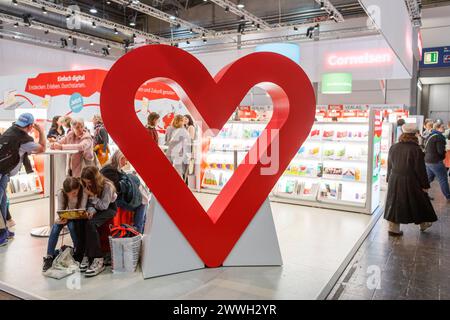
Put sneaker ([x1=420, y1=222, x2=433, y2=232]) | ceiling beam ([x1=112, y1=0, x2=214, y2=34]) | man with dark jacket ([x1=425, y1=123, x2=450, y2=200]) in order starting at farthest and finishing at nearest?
ceiling beam ([x1=112, y1=0, x2=214, y2=34]) → man with dark jacket ([x1=425, y1=123, x2=450, y2=200]) → sneaker ([x1=420, y1=222, x2=433, y2=232])

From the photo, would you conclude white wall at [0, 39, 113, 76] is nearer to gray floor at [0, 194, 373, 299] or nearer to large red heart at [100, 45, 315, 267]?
gray floor at [0, 194, 373, 299]

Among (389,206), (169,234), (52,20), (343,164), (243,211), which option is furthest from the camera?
(52,20)

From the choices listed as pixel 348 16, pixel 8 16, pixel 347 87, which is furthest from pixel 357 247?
pixel 8 16

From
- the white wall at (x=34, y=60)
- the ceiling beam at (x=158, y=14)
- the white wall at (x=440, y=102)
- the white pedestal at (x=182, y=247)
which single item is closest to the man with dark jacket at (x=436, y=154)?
the white pedestal at (x=182, y=247)

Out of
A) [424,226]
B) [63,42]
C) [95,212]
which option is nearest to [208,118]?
[95,212]

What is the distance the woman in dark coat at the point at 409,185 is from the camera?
4770 mm

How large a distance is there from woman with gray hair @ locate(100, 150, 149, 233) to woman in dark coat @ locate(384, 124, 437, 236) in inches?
128

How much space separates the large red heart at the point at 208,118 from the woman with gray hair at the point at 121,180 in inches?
26.5

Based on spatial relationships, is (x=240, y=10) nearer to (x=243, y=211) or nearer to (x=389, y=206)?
(x=389, y=206)

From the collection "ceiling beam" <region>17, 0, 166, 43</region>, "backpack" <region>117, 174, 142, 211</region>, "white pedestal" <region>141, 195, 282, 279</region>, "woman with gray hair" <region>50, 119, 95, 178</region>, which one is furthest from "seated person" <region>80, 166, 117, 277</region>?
"ceiling beam" <region>17, 0, 166, 43</region>

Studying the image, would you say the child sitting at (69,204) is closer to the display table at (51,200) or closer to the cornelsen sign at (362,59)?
the display table at (51,200)

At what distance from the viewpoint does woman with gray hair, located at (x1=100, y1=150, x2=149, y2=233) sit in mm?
3846
